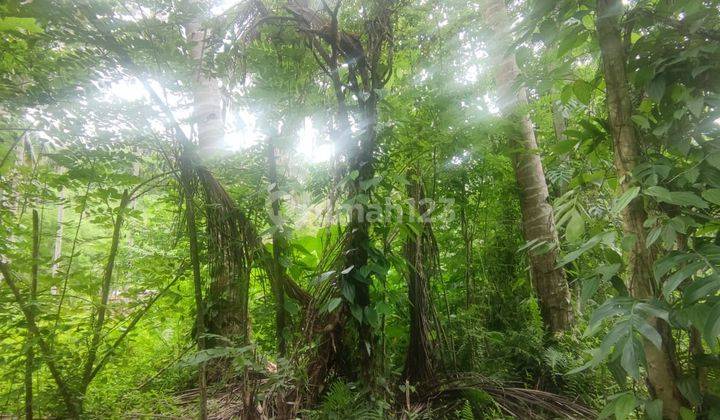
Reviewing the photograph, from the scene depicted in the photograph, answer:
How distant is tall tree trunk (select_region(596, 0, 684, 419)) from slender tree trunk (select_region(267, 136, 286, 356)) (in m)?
1.37

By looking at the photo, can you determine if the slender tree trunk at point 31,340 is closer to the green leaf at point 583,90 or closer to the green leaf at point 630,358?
the green leaf at point 630,358

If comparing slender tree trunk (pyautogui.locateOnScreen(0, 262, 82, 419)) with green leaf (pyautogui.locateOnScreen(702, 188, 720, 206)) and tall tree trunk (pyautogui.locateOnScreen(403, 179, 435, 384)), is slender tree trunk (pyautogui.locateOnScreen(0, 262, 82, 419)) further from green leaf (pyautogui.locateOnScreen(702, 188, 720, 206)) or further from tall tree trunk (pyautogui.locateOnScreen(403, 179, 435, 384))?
green leaf (pyautogui.locateOnScreen(702, 188, 720, 206))

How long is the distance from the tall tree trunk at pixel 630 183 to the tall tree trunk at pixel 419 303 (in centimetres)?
96

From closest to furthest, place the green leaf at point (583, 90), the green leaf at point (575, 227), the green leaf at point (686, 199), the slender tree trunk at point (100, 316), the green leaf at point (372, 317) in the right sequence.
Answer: the green leaf at point (686, 199)
the green leaf at point (575, 227)
the green leaf at point (583, 90)
the slender tree trunk at point (100, 316)
the green leaf at point (372, 317)

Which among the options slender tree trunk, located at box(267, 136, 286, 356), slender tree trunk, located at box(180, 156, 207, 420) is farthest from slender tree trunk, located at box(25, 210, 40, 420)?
slender tree trunk, located at box(267, 136, 286, 356)

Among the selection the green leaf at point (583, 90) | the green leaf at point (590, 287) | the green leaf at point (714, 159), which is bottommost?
the green leaf at point (590, 287)

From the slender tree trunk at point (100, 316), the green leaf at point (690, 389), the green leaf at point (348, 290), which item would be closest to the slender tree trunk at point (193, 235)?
the slender tree trunk at point (100, 316)

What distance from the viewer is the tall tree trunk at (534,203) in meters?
2.45

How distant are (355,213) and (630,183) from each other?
43.5 inches

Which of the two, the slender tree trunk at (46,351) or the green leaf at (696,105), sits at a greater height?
the green leaf at (696,105)

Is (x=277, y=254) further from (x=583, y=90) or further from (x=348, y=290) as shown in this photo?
(x=583, y=90)

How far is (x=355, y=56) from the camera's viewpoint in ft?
6.52

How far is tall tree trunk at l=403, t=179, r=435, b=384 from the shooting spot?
2.02m

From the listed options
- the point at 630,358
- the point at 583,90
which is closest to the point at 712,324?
the point at 630,358
